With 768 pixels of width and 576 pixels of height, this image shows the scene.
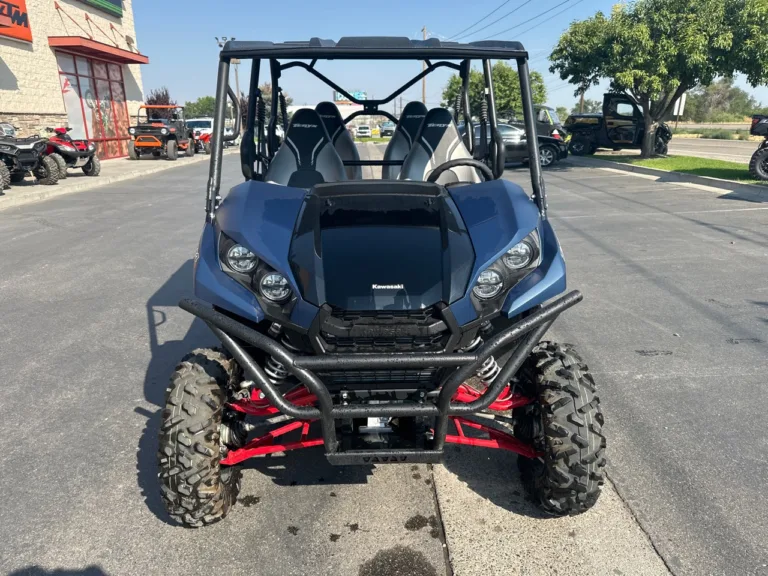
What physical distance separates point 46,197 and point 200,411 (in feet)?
41.3

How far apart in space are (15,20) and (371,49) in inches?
825

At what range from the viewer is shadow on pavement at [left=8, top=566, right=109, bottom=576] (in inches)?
92.9

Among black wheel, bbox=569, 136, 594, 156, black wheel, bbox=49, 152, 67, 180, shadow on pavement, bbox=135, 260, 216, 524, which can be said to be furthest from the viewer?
black wheel, bbox=569, 136, 594, 156

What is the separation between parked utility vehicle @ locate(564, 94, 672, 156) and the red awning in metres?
18.1

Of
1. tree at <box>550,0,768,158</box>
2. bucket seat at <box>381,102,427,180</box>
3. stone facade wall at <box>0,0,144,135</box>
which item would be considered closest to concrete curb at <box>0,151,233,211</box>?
stone facade wall at <box>0,0,144,135</box>

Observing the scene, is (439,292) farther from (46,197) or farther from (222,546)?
(46,197)

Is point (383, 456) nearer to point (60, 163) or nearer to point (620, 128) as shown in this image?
point (60, 163)

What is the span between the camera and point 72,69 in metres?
22.8

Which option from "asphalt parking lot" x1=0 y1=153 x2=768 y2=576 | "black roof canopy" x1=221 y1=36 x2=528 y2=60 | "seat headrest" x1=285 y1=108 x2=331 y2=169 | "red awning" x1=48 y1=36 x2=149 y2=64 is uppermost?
"red awning" x1=48 y1=36 x2=149 y2=64

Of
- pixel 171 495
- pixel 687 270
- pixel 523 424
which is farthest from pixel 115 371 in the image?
pixel 687 270

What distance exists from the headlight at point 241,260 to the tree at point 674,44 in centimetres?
1683

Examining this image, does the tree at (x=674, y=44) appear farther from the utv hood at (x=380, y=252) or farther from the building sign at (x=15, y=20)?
the building sign at (x=15, y=20)

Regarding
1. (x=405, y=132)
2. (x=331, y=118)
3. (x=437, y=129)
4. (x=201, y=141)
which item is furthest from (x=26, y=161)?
(x=201, y=141)

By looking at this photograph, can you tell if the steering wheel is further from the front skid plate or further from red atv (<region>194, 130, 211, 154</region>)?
red atv (<region>194, 130, 211, 154</region>)
